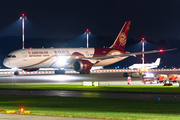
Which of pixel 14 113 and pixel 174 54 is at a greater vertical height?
pixel 174 54

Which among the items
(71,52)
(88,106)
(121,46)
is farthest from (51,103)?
(121,46)

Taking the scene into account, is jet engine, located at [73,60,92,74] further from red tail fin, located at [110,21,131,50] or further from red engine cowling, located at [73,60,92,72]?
red tail fin, located at [110,21,131,50]

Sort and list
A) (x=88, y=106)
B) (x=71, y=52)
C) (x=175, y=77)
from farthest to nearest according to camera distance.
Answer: (x=71, y=52) < (x=175, y=77) < (x=88, y=106)

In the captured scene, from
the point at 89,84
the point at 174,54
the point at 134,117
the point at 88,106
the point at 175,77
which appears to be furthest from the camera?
the point at 174,54

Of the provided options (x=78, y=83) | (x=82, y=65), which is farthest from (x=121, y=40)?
(x=78, y=83)

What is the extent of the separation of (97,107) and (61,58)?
1480 inches

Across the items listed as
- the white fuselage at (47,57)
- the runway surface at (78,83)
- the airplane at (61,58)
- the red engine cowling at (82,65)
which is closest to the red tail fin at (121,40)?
the airplane at (61,58)

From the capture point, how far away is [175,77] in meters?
38.9

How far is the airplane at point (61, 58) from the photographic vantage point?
175 feet

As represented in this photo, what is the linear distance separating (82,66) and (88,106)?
34.2 meters

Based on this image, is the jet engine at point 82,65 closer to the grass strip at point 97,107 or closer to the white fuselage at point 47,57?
the white fuselage at point 47,57

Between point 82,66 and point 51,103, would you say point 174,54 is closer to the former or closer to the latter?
point 82,66

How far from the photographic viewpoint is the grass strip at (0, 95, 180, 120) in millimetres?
15953

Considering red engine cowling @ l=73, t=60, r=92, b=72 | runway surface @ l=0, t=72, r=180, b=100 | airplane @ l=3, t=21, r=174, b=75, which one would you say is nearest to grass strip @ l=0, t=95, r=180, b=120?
runway surface @ l=0, t=72, r=180, b=100
